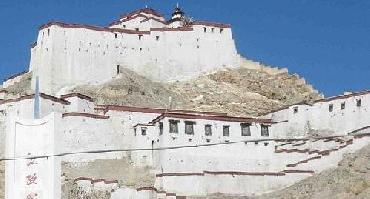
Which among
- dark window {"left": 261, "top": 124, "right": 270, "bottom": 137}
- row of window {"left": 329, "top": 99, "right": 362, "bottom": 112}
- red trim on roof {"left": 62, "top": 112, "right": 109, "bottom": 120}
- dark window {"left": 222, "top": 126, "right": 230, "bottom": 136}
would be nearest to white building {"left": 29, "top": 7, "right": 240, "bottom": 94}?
red trim on roof {"left": 62, "top": 112, "right": 109, "bottom": 120}

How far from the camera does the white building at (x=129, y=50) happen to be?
60.8 metres

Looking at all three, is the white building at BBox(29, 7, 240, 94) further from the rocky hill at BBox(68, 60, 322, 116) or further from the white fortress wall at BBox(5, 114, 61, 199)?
the white fortress wall at BBox(5, 114, 61, 199)

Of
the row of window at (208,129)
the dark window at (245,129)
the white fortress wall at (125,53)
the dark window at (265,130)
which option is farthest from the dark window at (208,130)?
the white fortress wall at (125,53)

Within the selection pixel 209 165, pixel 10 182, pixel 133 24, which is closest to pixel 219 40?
pixel 133 24

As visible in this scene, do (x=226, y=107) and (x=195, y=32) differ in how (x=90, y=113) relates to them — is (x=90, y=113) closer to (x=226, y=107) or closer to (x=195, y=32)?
(x=226, y=107)

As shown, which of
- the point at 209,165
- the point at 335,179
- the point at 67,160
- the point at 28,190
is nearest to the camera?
the point at 28,190

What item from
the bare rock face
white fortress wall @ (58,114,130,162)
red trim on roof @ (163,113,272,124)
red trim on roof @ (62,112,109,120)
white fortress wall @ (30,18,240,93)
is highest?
white fortress wall @ (30,18,240,93)

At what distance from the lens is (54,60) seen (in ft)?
199

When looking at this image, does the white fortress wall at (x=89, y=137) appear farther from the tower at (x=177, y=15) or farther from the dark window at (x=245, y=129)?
the tower at (x=177, y=15)

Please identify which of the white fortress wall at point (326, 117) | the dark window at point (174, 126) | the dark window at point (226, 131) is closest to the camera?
the dark window at point (174, 126)

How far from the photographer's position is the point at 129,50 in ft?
210

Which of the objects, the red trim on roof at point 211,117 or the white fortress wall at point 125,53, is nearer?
the red trim on roof at point 211,117

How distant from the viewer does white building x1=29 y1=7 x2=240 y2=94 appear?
6081 cm

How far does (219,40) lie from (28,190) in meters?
51.8
